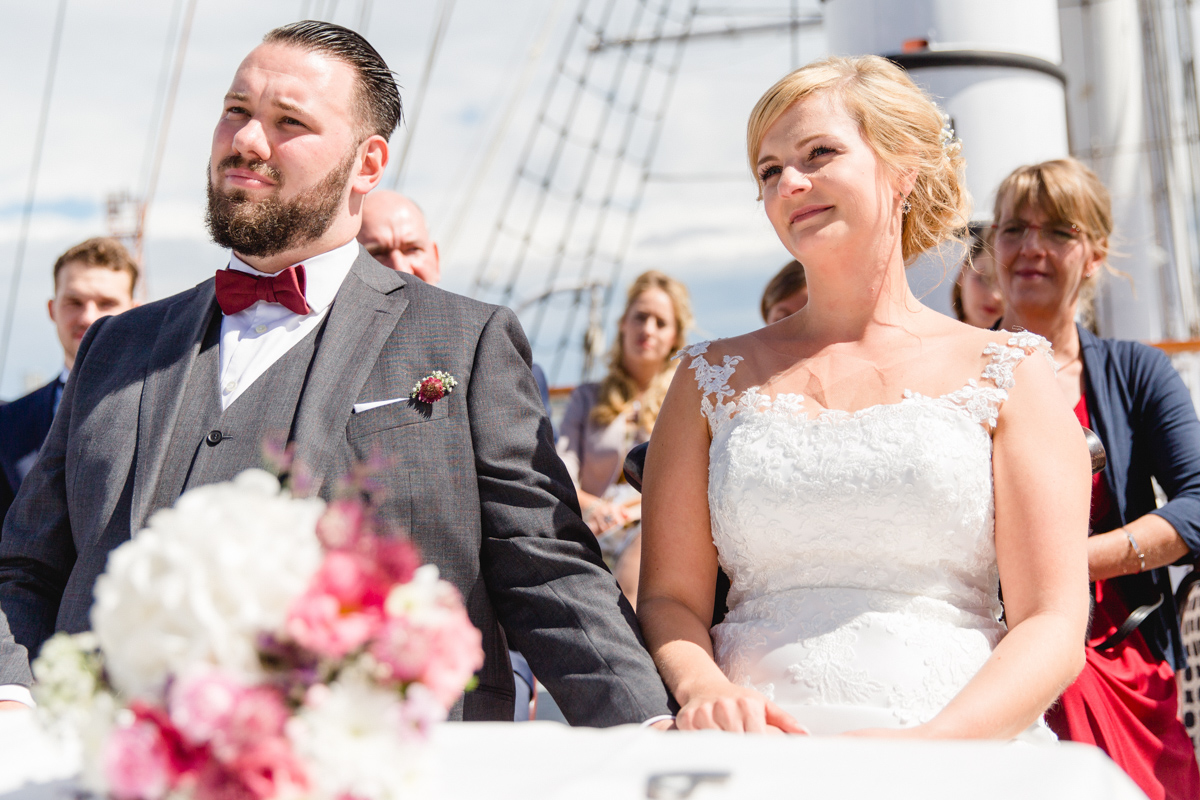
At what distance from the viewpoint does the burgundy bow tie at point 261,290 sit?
6.15ft

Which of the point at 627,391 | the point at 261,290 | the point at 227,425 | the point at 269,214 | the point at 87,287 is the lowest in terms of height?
the point at 227,425

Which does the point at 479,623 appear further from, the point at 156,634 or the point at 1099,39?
the point at 1099,39

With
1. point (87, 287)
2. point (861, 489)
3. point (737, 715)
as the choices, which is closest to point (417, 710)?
point (737, 715)

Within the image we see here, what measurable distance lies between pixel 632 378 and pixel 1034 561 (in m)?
2.70

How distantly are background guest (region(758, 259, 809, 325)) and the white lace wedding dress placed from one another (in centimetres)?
147

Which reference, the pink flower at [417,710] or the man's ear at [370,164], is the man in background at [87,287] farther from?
the pink flower at [417,710]

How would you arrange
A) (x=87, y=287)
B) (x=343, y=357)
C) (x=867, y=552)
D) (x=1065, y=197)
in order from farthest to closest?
(x=87, y=287), (x=1065, y=197), (x=343, y=357), (x=867, y=552)

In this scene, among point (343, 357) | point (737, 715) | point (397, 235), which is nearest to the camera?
point (737, 715)

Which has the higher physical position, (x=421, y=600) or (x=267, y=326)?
(x=267, y=326)

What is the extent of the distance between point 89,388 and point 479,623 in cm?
88

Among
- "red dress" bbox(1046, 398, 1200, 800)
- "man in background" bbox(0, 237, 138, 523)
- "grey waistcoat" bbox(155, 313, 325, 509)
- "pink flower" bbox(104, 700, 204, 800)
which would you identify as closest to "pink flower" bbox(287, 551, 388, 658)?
"pink flower" bbox(104, 700, 204, 800)

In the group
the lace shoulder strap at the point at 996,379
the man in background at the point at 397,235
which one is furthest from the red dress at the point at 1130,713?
the man in background at the point at 397,235

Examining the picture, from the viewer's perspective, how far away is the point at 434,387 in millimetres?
1761

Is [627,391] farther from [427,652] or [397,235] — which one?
[427,652]
